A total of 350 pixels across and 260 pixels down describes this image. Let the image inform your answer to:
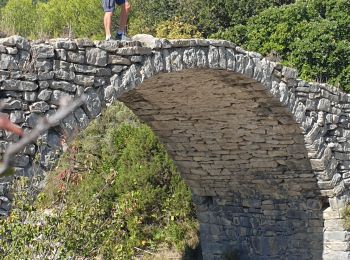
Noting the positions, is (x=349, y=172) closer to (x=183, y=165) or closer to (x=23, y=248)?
(x=183, y=165)

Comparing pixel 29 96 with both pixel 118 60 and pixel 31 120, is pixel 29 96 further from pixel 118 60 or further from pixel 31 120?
pixel 118 60

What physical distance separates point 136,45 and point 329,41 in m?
7.50

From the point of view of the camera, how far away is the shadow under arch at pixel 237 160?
27.8 ft


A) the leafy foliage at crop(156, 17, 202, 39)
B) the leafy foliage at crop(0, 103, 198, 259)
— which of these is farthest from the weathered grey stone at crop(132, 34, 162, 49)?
the leafy foliage at crop(156, 17, 202, 39)

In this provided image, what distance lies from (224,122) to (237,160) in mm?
867

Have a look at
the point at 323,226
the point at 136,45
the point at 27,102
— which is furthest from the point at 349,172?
the point at 27,102

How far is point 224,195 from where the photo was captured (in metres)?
10.8

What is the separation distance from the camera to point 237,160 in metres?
9.91

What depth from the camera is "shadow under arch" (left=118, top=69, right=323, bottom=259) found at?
27.8ft

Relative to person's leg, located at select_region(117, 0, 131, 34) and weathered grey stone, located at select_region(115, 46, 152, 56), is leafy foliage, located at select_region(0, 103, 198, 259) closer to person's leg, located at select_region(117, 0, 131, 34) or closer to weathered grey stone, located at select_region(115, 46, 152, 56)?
person's leg, located at select_region(117, 0, 131, 34)

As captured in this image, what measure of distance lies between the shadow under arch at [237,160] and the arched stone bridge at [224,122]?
0.05ft

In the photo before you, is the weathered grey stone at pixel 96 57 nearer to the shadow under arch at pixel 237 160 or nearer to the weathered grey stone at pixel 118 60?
the weathered grey stone at pixel 118 60

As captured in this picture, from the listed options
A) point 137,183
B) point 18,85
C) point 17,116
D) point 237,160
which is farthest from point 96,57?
point 137,183

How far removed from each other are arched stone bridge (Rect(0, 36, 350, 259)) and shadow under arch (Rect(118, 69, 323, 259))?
0.6 inches
